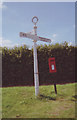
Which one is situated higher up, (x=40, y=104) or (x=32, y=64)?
(x=32, y=64)

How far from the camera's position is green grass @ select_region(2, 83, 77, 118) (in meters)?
3.49

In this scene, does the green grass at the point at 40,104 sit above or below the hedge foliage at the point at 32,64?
below

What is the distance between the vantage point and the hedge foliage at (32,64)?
9.11 m

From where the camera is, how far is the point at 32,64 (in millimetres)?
9156

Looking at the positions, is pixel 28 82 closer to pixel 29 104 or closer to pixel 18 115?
pixel 29 104

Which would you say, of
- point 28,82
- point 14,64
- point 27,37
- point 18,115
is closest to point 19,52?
point 14,64

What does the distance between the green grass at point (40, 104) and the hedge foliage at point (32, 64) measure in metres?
3.55

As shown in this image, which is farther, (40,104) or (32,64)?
(32,64)

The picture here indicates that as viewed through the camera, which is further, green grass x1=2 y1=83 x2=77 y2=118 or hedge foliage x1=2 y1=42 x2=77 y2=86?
hedge foliage x1=2 y1=42 x2=77 y2=86

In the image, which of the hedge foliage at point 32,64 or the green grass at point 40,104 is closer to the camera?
the green grass at point 40,104

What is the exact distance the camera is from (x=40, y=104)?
4.23 m

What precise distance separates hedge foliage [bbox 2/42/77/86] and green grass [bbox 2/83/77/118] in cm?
355

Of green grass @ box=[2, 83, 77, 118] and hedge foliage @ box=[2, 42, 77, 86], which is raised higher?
hedge foliage @ box=[2, 42, 77, 86]

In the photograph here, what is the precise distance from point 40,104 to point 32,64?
5.10m
